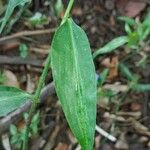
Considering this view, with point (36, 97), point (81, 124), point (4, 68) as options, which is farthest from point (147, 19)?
point (81, 124)

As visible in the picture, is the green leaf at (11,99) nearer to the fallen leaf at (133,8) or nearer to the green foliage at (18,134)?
the green foliage at (18,134)

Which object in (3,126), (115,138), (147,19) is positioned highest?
(147,19)

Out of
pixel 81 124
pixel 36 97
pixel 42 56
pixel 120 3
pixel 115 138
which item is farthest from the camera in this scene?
pixel 120 3

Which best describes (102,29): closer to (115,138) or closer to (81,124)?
(115,138)

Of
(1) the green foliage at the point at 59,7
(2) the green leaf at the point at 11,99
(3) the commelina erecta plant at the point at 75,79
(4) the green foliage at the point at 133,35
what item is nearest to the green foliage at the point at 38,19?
(1) the green foliage at the point at 59,7

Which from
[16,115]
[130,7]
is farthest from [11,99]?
[130,7]

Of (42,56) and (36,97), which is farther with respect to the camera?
(42,56)

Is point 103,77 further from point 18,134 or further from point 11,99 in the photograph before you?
point 11,99
